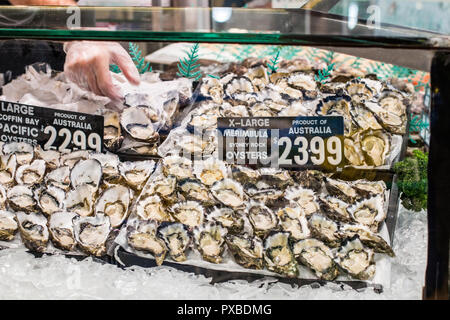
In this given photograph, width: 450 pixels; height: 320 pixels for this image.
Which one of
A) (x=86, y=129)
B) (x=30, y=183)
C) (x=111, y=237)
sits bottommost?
(x=111, y=237)

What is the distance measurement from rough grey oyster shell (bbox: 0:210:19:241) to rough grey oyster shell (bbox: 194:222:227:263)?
0.56 meters

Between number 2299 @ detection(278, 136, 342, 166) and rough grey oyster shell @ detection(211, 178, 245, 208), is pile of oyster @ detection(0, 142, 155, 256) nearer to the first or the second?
rough grey oyster shell @ detection(211, 178, 245, 208)

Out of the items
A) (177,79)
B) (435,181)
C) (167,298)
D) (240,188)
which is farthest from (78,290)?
(435,181)

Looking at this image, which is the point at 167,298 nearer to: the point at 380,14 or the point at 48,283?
the point at 48,283

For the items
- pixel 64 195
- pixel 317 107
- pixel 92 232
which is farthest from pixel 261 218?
pixel 64 195

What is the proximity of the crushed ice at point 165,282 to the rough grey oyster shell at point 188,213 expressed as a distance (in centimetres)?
14

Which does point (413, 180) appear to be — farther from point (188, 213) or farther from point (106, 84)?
point (106, 84)

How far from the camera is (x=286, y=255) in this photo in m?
1.12

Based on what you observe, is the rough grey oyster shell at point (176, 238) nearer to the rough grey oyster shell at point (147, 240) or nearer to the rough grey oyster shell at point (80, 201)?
the rough grey oyster shell at point (147, 240)

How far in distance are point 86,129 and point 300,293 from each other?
73cm

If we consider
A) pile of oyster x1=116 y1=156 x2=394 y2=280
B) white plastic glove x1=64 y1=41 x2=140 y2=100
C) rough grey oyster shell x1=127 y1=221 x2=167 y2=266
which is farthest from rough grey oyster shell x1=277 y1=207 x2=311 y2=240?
white plastic glove x1=64 y1=41 x2=140 y2=100

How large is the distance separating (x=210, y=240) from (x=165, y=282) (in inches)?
6.4

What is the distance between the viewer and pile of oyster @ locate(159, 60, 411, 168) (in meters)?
Answer: 1.19

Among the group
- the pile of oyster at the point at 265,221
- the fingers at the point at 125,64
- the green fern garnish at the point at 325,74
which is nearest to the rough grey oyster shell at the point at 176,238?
the pile of oyster at the point at 265,221
